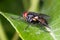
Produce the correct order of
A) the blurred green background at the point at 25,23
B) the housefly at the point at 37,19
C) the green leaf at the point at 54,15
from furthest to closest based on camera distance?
1. the housefly at the point at 37,19
2. the green leaf at the point at 54,15
3. the blurred green background at the point at 25,23

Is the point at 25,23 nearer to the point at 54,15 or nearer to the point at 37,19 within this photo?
the point at 37,19

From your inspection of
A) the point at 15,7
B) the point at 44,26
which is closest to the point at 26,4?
the point at 15,7

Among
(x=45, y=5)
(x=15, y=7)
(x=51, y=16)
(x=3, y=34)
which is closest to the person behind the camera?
(x=51, y=16)

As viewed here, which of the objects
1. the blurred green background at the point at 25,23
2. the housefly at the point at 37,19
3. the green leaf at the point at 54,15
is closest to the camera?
the blurred green background at the point at 25,23

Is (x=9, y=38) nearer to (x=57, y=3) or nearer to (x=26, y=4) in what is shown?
(x=26, y=4)

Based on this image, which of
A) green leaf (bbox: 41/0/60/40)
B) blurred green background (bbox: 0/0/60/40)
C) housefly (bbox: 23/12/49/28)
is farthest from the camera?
housefly (bbox: 23/12/49/28)

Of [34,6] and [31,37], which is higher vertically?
[31,37]

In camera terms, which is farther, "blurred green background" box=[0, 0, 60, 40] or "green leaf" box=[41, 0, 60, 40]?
"green leaf" box=[41, 0, 60, 40]

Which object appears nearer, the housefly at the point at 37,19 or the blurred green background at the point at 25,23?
the blurred green background at the point at 25,23

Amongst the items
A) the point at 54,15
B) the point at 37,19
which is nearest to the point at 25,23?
the point at 37,19

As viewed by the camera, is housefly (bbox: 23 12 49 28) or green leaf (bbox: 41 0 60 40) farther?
housefly (bbox: 23 12 49 28)

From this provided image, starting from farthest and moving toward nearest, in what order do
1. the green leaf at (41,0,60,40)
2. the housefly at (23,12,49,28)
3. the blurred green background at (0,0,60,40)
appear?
the housefly at (23,12,49,28) < the green leaf at (41,0,60,40) < the blurred green background at (0,0,60,40)
